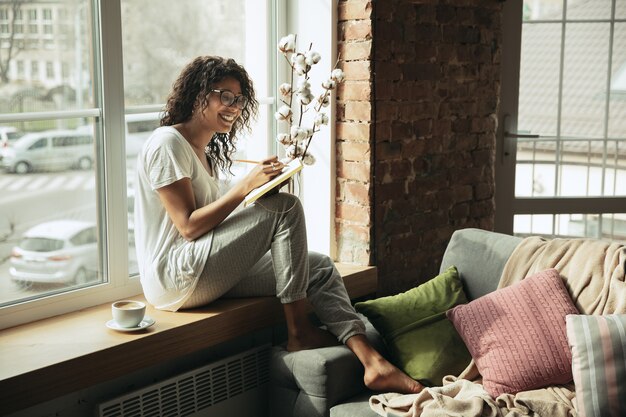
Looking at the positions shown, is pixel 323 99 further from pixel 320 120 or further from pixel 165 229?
pixel 165 229

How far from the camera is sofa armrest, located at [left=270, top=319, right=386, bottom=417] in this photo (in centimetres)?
273

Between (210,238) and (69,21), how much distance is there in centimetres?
86

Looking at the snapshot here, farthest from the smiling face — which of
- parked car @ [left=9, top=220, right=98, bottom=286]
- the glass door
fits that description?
the glass door

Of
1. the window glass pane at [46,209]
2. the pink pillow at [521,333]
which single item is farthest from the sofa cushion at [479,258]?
the window glass pane at [46,209]

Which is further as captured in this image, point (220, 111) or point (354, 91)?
point (354, 91)

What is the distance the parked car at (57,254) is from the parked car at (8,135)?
296 millimetres

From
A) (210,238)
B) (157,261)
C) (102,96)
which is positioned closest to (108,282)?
(157,261)

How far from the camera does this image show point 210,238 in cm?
285

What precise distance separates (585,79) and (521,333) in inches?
73.1

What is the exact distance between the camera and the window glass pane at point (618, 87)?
4.08m

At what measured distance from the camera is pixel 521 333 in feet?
8.84

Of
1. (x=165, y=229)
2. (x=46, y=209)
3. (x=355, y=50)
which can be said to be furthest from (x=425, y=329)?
(x=46, y=209)

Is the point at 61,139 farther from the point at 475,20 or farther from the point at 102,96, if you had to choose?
the point at 475,20

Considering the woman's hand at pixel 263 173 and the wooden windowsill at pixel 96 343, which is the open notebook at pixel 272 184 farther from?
the wooden windowsill at pixel 96 343
